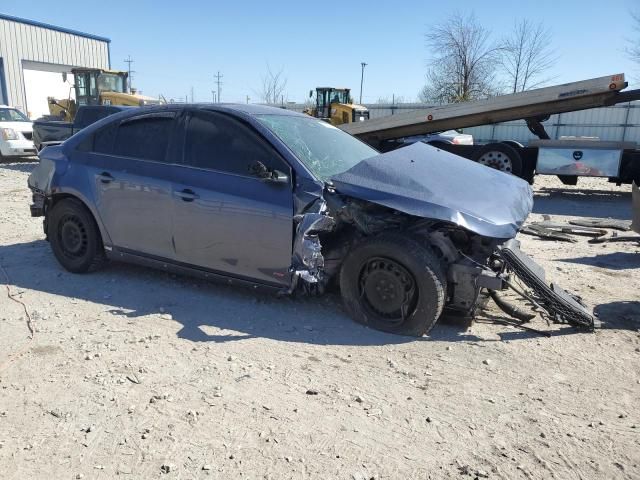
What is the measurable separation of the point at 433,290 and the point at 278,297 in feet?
5.20

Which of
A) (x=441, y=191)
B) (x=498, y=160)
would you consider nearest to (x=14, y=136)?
(x=498, y=160)

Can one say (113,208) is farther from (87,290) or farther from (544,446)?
(544,446)

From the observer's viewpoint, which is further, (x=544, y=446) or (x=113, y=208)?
(x=113, y=208)

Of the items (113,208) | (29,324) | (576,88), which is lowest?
(29,324)

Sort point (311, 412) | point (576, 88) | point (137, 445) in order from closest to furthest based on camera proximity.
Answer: point (137, 445), point (311, 412), point (576, 88)

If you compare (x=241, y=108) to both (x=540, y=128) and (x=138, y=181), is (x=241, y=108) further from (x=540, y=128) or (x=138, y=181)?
(x=540, y=128)

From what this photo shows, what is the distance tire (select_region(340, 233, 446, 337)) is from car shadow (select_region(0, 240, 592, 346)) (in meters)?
0.13

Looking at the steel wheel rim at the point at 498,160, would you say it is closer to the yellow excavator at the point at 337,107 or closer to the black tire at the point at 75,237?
the yellow excavator at the point at 337,107

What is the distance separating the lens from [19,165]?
16609 mm

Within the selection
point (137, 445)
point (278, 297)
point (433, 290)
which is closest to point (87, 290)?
point (278, 297)

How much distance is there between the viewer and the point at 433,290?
382 centimetres

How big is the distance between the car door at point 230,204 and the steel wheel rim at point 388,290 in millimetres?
656

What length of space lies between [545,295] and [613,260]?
3.17m

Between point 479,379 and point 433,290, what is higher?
point 433,290
